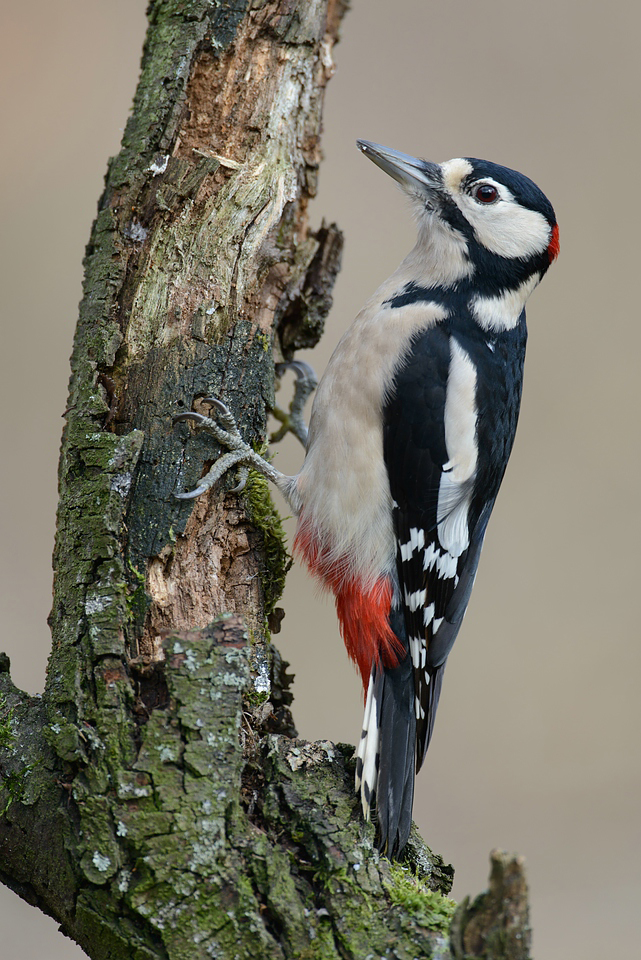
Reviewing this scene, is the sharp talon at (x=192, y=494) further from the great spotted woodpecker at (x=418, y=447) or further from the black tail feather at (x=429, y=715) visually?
the black tail feather at (x=429, y=715)

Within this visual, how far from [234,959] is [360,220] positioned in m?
3.66

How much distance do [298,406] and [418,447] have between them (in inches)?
34.8

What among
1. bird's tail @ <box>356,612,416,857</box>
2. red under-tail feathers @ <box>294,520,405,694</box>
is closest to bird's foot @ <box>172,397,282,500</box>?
red under-tail feathers @ <box>294,520,405,694</box>

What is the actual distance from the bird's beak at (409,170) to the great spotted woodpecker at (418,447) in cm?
10

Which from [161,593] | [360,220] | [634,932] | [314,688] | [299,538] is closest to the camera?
[161,593]

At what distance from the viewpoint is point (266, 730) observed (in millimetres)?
2080

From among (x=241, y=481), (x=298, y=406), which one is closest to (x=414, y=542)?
(x=241, y=481)

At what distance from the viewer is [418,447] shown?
2.32 m

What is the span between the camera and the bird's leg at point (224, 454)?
2.07 m

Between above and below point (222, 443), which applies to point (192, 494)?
below

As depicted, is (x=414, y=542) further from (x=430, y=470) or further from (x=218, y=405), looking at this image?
(x=218, y=405)

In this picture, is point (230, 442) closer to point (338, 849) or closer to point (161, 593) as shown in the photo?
point (161, 593)

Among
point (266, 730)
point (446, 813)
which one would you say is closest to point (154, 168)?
point (266, 730)

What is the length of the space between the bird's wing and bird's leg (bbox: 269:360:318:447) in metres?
0.74
